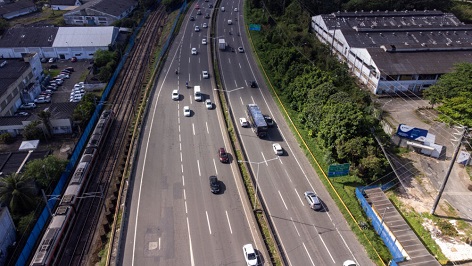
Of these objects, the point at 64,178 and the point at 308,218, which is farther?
the point at 64,178

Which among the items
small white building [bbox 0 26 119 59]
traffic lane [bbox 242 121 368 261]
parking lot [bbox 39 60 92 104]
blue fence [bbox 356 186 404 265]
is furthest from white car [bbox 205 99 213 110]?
small white building [bbox 0 26 119 59]

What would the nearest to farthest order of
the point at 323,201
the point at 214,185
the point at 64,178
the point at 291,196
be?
the point at 323,201, the point at 214,185, the point at 291,196, the point at 64,178

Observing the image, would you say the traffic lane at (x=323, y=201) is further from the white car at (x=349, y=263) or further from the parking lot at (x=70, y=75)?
the parking lot at (x=70, y=75)

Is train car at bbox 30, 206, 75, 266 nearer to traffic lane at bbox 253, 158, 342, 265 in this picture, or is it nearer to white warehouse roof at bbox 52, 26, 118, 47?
traffic lane at bbox 253, 158, 342, 265

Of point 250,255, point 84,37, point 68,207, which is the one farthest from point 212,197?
point 84,37

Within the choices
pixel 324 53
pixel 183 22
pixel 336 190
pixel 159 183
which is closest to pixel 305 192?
pixel 336 190

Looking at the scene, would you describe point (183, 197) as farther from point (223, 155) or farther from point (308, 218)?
point (308, 218)
